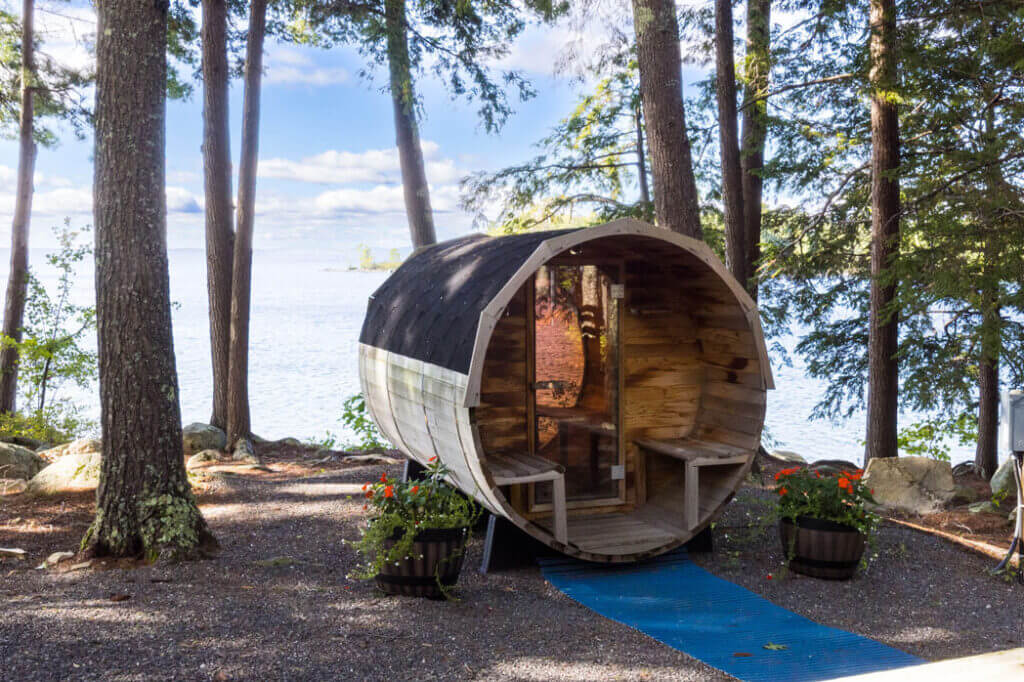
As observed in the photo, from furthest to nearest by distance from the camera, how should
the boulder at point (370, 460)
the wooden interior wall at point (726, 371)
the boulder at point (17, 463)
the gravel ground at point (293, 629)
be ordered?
the boulder at point (370, 460), the boulder at point (17, 463), the wooden interior wall at point (726, 371), the gravel ground at point (293, 629)

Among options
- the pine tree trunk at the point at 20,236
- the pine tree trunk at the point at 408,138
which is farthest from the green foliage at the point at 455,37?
the pine tree trunk at the point at 20,236

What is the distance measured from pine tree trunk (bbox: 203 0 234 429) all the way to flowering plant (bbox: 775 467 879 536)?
791 cm

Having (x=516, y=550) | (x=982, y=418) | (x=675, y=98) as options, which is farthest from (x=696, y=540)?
(x=982, y=418)

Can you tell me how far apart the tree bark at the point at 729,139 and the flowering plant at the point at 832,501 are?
16.3ft

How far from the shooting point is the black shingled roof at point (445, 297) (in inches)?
213

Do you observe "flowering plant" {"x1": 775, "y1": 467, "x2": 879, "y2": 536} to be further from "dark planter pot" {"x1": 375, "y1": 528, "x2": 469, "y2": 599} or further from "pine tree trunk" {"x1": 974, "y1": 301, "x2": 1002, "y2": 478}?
"pine tree trunk" {"x1": 974, "y1": 301, "x2": 1002, "y2": 478}

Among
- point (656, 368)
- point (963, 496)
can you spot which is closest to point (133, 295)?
point (656, 368)

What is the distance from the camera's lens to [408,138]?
452 inches

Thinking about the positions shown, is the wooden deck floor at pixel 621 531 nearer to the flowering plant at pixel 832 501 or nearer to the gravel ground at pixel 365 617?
the gravel ground at pixel 365 617

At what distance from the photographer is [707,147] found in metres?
13.7

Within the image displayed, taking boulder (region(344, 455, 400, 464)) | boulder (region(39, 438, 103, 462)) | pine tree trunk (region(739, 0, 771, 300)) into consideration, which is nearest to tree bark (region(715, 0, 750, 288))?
pine tree trunk (region(739, 0, 771, 300))

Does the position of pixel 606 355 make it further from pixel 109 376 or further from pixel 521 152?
pixel 521 152

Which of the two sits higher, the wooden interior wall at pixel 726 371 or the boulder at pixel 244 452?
the wooden interior wall at pixel 726 371

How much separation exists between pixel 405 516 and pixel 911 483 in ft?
18.1
